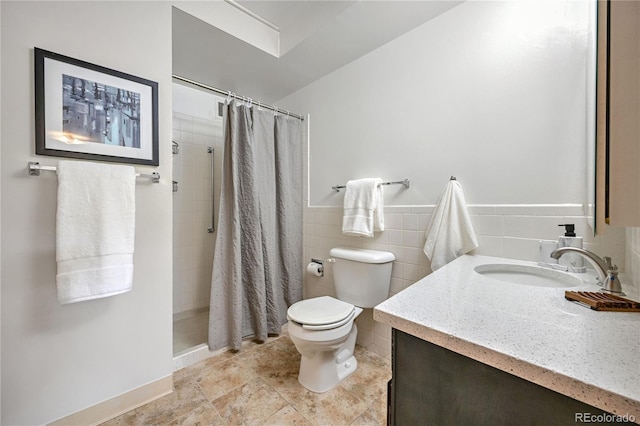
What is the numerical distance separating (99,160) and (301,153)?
146 cm

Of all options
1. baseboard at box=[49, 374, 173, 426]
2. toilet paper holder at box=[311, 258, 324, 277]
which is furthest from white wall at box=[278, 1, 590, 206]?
baseboard at box=[49, 374, 173, 426]

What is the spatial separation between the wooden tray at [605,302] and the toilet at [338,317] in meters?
0.95

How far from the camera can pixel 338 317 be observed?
1.36m

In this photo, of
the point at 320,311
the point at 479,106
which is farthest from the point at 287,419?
the point at 479,106

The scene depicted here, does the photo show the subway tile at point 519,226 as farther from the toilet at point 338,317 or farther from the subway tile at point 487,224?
the toilet at point 338,317

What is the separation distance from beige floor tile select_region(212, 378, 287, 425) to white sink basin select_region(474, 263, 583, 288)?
4.06 ft

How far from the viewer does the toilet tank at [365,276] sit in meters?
1.55

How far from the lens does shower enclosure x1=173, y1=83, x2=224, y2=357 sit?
86.7 inches

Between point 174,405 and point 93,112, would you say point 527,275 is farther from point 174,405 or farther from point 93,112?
point 93,112

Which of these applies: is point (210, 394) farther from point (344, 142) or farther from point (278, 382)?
point (344, 142)

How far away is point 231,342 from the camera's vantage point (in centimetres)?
175

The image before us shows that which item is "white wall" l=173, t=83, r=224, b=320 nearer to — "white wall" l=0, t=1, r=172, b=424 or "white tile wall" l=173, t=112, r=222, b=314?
"white tile wall" l=173, t=112, r=222, b=314

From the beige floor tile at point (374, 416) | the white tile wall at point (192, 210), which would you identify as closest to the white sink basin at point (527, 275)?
the beige floor tile at point (374, 416)

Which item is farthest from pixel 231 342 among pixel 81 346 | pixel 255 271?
pixel 81 346
